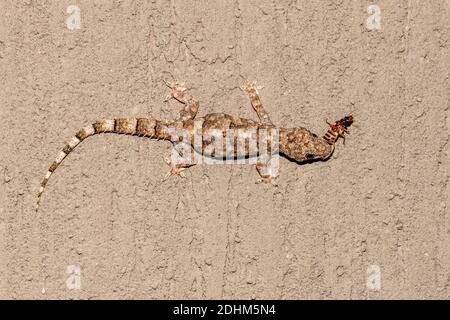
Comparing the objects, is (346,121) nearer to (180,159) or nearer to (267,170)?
(267,170)

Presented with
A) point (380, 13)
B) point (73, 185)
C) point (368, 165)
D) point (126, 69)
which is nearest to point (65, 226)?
point (73, 185)

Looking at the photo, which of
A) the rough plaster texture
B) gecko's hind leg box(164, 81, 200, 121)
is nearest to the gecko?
gecko's hind leg box(164, 81, 200, 121)

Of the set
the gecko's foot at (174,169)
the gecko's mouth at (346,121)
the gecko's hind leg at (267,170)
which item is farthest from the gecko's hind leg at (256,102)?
the gecko's foot at (174,169)

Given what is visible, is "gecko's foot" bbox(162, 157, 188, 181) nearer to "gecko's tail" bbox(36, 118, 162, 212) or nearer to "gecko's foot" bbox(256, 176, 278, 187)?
"gecko's tail" bbox(36, 118, 162, 212)

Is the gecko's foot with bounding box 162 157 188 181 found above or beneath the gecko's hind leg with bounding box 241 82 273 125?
beneath

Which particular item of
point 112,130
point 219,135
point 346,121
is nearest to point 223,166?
point 219,135

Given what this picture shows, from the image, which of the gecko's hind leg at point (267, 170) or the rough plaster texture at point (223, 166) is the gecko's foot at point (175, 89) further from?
the gecko's hind leg at point (267, 170)

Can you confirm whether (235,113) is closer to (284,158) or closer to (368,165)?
(284,158)
